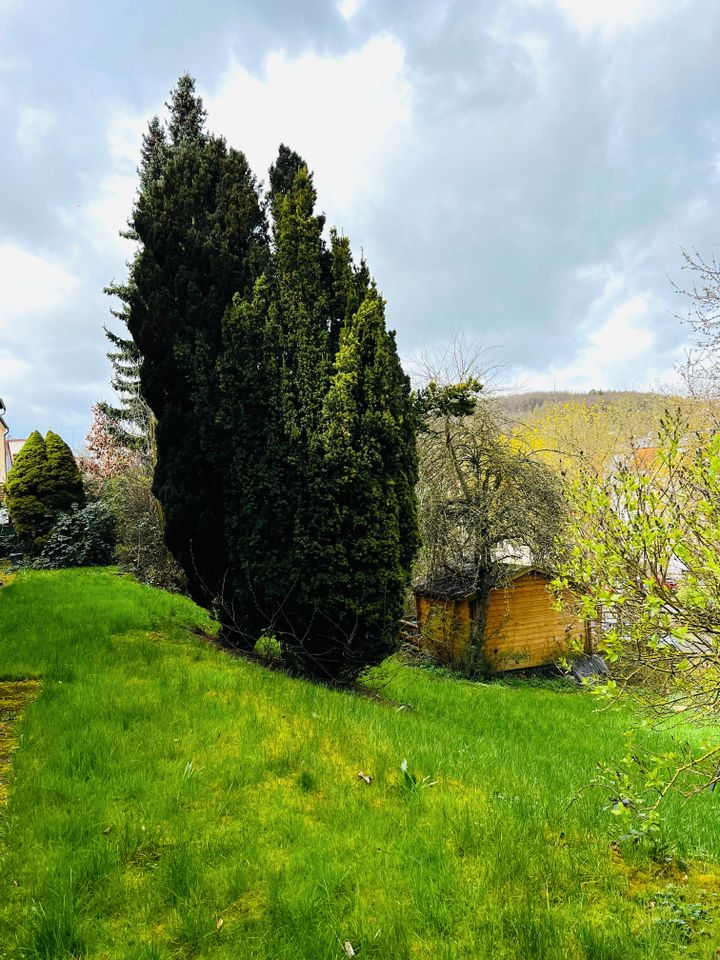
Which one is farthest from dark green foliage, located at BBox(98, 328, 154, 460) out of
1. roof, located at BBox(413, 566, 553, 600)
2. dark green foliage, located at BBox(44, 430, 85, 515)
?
roof, located at BBox(413, 566, 553, 600)

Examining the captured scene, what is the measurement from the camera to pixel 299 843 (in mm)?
2717

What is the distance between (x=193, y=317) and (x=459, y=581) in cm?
930

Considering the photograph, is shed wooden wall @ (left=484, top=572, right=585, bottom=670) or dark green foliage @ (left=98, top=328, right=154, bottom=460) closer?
shed wooden wall @ (left=484, top=572, right=585, bottom=670)

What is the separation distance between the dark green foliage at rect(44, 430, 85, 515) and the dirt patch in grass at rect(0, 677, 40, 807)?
14.4 meters

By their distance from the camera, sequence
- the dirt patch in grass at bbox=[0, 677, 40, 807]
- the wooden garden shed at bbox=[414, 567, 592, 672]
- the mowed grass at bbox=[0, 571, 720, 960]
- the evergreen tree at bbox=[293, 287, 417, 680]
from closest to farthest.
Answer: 1. the mowed grass at bbox=[0, 571, 720, 960]
2. the dirt patch in grass at bbox=[0, 677, 40, 807]
3. the evergreen tree at bbox=[293, 287, 417, 680]
4. the wooden garden shed at bbox=[414, 567, 592, 672]

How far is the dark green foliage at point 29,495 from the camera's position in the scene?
696 inches

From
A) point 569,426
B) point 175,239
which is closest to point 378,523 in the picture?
point 175,239

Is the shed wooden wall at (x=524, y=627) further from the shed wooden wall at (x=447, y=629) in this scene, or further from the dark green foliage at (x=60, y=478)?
the dark green foliage at (x=60, y=478)

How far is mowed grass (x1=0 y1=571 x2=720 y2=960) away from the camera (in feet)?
7.11

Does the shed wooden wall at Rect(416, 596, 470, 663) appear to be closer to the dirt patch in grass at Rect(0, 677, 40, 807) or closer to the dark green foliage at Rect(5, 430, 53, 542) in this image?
the dirt patch in grass at Rect(0, 677, 40, 807)

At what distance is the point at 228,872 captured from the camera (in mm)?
2488

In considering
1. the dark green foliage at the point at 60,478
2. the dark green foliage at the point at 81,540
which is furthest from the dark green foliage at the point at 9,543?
the dark green foliage at the point at 81,540

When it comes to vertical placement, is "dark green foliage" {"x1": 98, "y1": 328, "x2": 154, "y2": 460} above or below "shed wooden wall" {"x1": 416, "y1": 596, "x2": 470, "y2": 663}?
above

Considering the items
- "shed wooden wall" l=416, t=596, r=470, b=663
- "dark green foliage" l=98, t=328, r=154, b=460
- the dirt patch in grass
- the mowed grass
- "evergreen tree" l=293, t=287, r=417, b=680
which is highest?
"dark green foliage" l=98, t=328, r=154, b=460
